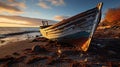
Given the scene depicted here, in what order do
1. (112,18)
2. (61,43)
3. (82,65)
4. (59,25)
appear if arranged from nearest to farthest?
(82,65), (59,25), (61,43), (112,18)

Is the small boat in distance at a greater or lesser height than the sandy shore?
greater

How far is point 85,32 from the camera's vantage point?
851 centimetres

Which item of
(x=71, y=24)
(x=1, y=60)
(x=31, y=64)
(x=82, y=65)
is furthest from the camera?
(x=71, y=24)

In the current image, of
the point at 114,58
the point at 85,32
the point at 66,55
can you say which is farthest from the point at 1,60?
the point at 114,58

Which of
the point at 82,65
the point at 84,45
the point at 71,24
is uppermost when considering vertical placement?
the point at 71,24

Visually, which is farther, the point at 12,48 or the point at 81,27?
the point at 12,48

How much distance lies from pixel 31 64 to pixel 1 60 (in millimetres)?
2063

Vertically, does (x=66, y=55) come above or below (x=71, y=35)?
below

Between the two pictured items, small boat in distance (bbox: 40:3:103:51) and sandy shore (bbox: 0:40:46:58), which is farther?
sandy shore (bbox: 0:40:46:58)

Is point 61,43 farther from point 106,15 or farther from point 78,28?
point 106,15

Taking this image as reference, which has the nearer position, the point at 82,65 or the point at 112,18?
the point at 82,65

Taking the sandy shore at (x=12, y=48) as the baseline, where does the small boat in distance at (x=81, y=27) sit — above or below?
above

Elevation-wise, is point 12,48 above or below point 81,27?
below

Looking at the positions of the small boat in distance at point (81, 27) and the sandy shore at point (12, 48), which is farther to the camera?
the sandy shore at point (12, 48)
